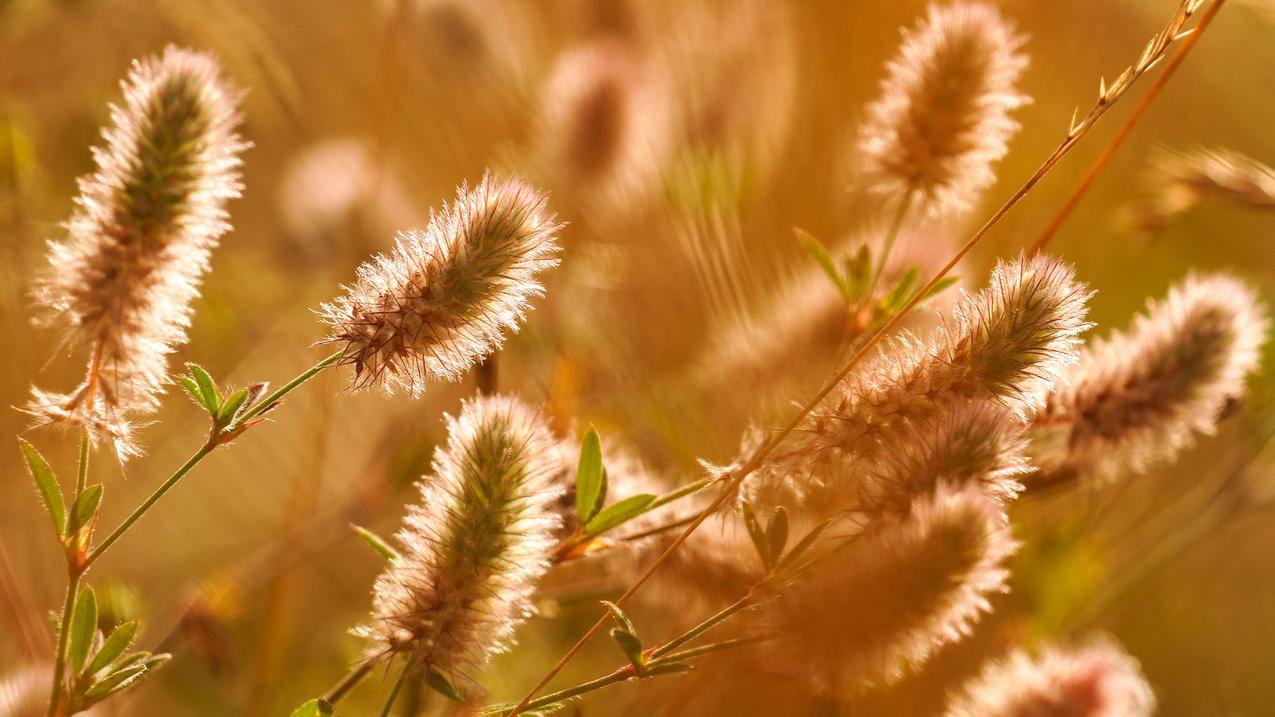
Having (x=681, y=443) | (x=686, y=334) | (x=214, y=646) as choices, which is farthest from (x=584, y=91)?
(x=214, y=646)

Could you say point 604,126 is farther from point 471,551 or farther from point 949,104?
point 471,551

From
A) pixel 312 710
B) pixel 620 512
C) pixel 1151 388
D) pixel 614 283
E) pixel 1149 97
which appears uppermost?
pixel 614 283

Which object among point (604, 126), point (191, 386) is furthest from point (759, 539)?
point (604, 126)

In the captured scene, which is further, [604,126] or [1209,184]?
[604,126]

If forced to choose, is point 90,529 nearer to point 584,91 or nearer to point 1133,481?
point 584,91

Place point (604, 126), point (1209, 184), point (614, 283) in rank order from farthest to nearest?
point (614, 283), point (604, 126), point (1209, 184)

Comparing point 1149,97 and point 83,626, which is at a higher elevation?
point 1149,97

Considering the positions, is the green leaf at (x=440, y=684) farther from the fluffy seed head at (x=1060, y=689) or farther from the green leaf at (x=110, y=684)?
the fluffy seed head at (x=1060, y=689)
